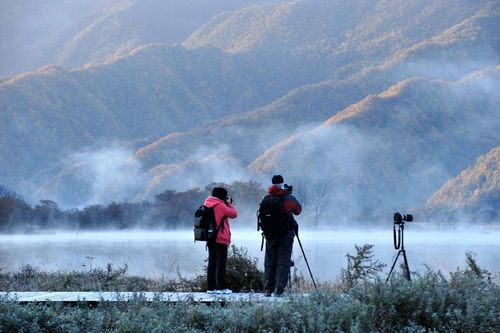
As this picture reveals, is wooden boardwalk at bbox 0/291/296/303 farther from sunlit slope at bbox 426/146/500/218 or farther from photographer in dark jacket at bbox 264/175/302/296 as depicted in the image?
sunlit slope at bbox 426/146/500/218

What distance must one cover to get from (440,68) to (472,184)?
5175 cm

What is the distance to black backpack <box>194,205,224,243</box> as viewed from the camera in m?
16.2

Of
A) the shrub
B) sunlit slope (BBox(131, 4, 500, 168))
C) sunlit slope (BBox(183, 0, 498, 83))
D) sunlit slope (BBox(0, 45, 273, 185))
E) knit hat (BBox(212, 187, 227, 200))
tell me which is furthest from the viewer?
sunlit slope (BBox(183, 0, 498, 83))

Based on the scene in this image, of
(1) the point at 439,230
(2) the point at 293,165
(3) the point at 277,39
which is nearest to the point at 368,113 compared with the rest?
(2) the point at 293,165

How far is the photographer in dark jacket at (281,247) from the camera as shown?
16.2 meters

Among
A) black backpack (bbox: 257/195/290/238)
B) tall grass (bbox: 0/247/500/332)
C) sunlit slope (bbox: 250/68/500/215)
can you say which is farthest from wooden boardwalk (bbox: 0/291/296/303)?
sunlit slope (bbox: 250/68/500/215)

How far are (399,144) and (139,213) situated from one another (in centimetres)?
4155

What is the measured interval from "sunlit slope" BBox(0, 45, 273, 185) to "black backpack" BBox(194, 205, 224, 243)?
120310 millimetres

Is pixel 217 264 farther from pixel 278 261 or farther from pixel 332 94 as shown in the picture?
pixel 332 94

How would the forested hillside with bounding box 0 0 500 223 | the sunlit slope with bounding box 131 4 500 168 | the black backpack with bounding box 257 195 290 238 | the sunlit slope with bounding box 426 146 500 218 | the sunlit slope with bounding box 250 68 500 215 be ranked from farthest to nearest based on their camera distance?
the sunlit slope with bounding box 131 4 500 168 → the forested hillside with bounding box 0 0 500 223 → the sunlit slope with bounding box 250 68 500 215 → the sunlit slope with bounding box 426 146 500 218 → the black backpack with bounding box 257 195 290 238

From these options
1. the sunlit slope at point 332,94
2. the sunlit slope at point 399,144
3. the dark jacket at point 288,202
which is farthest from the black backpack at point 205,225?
the sunlit slope at point 332,94

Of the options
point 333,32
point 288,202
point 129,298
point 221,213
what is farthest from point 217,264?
point 333,32

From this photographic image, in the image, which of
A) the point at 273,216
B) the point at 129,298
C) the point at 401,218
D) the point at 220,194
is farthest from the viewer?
the point at 401,218

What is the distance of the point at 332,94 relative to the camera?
5827 inches
